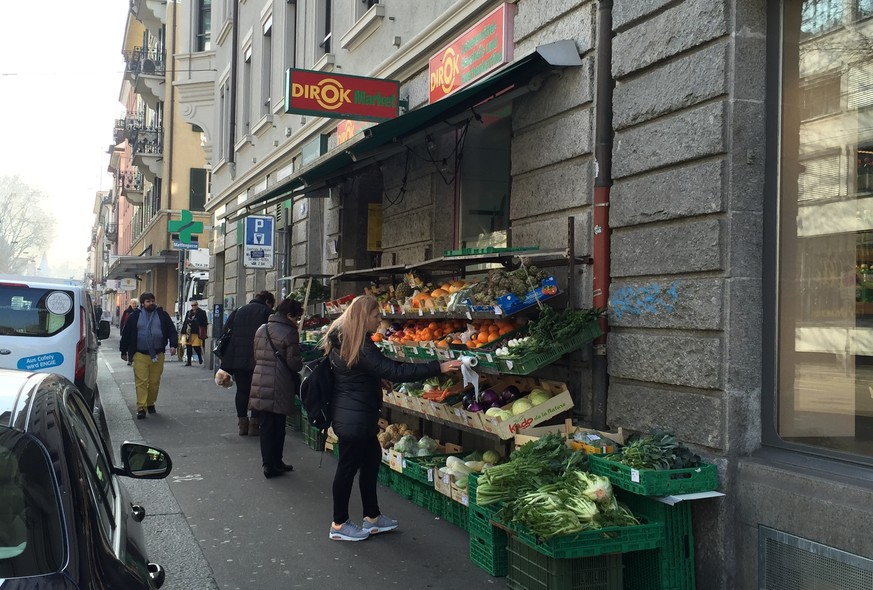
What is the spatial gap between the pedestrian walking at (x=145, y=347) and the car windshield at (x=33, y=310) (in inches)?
104

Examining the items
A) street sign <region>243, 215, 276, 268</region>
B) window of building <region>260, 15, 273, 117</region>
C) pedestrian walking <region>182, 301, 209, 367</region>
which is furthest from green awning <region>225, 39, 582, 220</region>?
pedestrian walking <region>182, 301, 209, 367</region>

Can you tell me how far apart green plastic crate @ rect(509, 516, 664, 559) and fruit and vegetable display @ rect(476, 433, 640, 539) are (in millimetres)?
51

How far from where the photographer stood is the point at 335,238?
12648 millimetres

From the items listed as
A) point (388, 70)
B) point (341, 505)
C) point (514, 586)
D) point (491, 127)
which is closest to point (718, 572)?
point (514, 586)

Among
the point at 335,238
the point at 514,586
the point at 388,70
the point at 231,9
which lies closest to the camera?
the point at 514,586

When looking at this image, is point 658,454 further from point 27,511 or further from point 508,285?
point 27,511

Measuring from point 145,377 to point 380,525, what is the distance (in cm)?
713

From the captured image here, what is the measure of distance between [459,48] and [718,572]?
6.03m

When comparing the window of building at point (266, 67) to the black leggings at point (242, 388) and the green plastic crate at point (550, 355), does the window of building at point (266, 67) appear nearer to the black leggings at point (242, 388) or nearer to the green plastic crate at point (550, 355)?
the black leggings at point (242, 388)

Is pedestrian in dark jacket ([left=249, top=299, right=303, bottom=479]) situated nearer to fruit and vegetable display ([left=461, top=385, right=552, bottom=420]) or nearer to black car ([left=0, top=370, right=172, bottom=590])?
fruit and vegetable display ([left=461, top=385, right=552, bottom=420])

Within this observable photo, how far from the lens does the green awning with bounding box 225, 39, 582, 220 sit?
6488 mm

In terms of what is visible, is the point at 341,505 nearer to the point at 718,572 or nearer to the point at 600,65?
the point at 718,572

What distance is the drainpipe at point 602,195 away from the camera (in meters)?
5.97

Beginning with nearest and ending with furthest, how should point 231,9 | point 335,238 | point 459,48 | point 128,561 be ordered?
point 128,561 → point 459,48 → point 335,238 → point 231,9
